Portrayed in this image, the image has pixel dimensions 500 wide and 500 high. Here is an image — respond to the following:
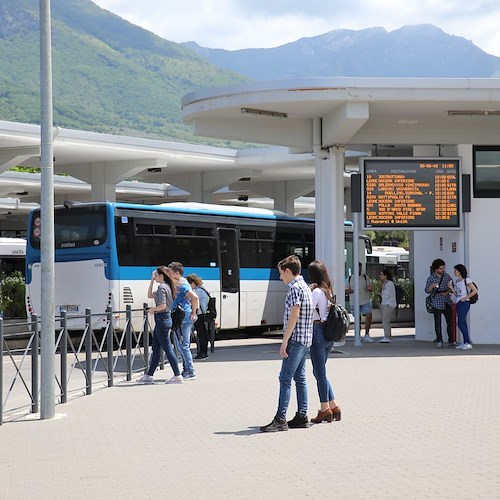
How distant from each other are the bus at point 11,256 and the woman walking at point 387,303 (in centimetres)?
1439

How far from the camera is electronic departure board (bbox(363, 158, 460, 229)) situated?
22203 millimetres

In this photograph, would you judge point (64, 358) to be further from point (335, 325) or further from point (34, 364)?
point (335, 325)

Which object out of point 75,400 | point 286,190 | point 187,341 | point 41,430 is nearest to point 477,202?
point 187,341

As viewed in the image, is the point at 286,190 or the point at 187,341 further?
the point at 286,190

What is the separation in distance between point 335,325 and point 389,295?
1499cm

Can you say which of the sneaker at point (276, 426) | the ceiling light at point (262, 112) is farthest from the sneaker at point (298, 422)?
the ceiling light at point (262, 112)

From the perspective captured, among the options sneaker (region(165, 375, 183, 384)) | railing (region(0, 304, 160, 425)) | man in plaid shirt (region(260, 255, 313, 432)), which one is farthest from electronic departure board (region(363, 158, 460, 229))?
man in plaid shirt (region(260, 255, 313, 432))

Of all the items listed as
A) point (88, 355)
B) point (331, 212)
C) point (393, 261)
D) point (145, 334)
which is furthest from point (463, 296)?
point (393, 261)

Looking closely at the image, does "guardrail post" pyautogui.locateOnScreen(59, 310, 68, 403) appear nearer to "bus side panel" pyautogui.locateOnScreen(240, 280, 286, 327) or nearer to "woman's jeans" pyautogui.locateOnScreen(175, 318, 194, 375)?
"woman's jeans" pyautogui.locateOnScreen(175, 318, 194, 375)

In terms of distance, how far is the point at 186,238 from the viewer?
2509 centimetres

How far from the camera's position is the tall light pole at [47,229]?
39.0ft

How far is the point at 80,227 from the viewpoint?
23.4 meters

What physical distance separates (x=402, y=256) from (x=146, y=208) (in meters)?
30.4

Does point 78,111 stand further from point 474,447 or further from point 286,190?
point 474,447
